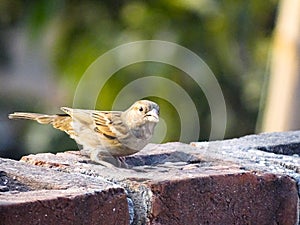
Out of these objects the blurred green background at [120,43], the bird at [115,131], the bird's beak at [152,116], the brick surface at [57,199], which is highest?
the blurred green background at [120,43]

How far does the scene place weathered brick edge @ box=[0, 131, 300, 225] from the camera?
1.39 metres

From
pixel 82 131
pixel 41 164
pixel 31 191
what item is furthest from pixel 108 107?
pixel 31 191

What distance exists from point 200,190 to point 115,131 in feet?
1.12

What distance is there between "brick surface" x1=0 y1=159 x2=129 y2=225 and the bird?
201 millimetres

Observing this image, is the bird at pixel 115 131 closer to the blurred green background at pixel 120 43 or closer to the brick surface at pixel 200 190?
the brick surface at pixel 200 190

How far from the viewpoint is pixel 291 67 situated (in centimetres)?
338

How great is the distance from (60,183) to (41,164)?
0.76 ft

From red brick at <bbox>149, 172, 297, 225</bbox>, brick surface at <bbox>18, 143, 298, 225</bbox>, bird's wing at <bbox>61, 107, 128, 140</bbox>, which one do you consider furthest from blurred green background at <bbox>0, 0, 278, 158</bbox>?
red brick at <bbox>149, 172, 297, 225</bbox>

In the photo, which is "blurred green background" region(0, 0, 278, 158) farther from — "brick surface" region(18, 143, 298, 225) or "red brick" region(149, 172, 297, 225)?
"red brick" region(149, 172, 297, 225)

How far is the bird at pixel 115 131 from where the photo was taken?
5.47 feet

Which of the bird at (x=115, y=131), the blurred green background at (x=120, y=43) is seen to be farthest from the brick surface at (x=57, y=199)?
the blurred green background at (x=120, y=43)

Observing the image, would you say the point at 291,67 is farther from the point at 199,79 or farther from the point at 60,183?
the point at 60,183

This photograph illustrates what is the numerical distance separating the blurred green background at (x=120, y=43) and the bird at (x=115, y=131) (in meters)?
1.88

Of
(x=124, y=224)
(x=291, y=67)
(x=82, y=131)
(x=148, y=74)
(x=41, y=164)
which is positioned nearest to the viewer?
(x=124, y=224)
